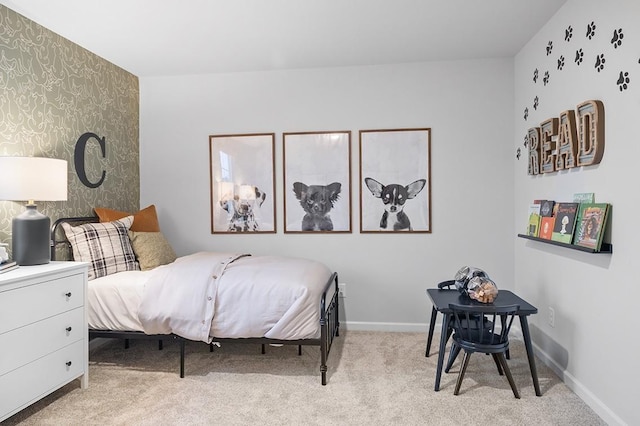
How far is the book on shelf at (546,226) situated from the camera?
2.83 metres

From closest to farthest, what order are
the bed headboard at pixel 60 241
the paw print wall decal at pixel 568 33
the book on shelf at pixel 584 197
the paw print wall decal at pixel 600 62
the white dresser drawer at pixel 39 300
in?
the white dresser drawer at pixel 39 300
the paw print wall decal at pixel 600 62
the book on shelf at pixel 584 197
the paw print wall decal at pixel 568 33
the bed headboard at pixel 60 241

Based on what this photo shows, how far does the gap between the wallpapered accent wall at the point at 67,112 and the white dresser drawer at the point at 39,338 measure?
707 millimetres

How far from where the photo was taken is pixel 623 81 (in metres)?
2.12

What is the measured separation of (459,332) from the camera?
2.60 metres

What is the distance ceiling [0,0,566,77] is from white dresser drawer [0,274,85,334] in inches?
71.7

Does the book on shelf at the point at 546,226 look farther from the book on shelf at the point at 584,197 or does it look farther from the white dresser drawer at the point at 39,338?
the white dresser drawer at the point at 39,338

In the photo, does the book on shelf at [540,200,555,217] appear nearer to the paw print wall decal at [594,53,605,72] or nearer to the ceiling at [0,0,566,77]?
the paw print wall decal at [594,53,605,72]

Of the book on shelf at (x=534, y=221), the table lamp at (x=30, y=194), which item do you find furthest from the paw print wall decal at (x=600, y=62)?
the table lamp at (x=30, y=194)

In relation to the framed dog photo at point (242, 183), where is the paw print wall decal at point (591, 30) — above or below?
above

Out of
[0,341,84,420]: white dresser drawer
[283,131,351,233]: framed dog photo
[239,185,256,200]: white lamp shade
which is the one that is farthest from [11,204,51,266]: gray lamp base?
[283,131,351,233]: framed dog photo

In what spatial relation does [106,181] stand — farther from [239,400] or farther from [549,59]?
[549,59]

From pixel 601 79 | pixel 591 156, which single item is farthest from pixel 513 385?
pixel 601 79

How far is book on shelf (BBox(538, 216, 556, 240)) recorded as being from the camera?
2.83 m

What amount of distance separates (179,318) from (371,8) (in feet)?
8.15
